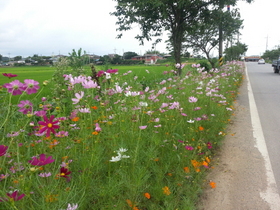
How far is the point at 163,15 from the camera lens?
8.44 m

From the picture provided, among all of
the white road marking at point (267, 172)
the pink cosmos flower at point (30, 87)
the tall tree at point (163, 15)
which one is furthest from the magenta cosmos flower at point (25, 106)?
the tall tree at point (163, 15)

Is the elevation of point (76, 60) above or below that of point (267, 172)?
above

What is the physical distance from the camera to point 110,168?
2.16 m

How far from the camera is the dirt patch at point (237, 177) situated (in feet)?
6.71

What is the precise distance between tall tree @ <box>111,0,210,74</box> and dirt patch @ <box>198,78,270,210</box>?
611 cm

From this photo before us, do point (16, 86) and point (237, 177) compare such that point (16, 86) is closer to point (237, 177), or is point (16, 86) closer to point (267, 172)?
point (237, 177)

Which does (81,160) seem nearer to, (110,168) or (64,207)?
(110,168)

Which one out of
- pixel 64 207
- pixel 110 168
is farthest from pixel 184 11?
pixel 64 207

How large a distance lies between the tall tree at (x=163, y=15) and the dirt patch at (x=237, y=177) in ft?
20.1

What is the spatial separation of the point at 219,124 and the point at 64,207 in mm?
2819

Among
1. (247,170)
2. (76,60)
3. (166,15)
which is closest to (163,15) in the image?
(166,15)

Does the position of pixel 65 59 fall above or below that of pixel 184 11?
below

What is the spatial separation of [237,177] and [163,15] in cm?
709

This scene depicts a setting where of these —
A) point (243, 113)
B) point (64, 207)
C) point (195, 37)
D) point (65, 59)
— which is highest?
point (195, 37)
